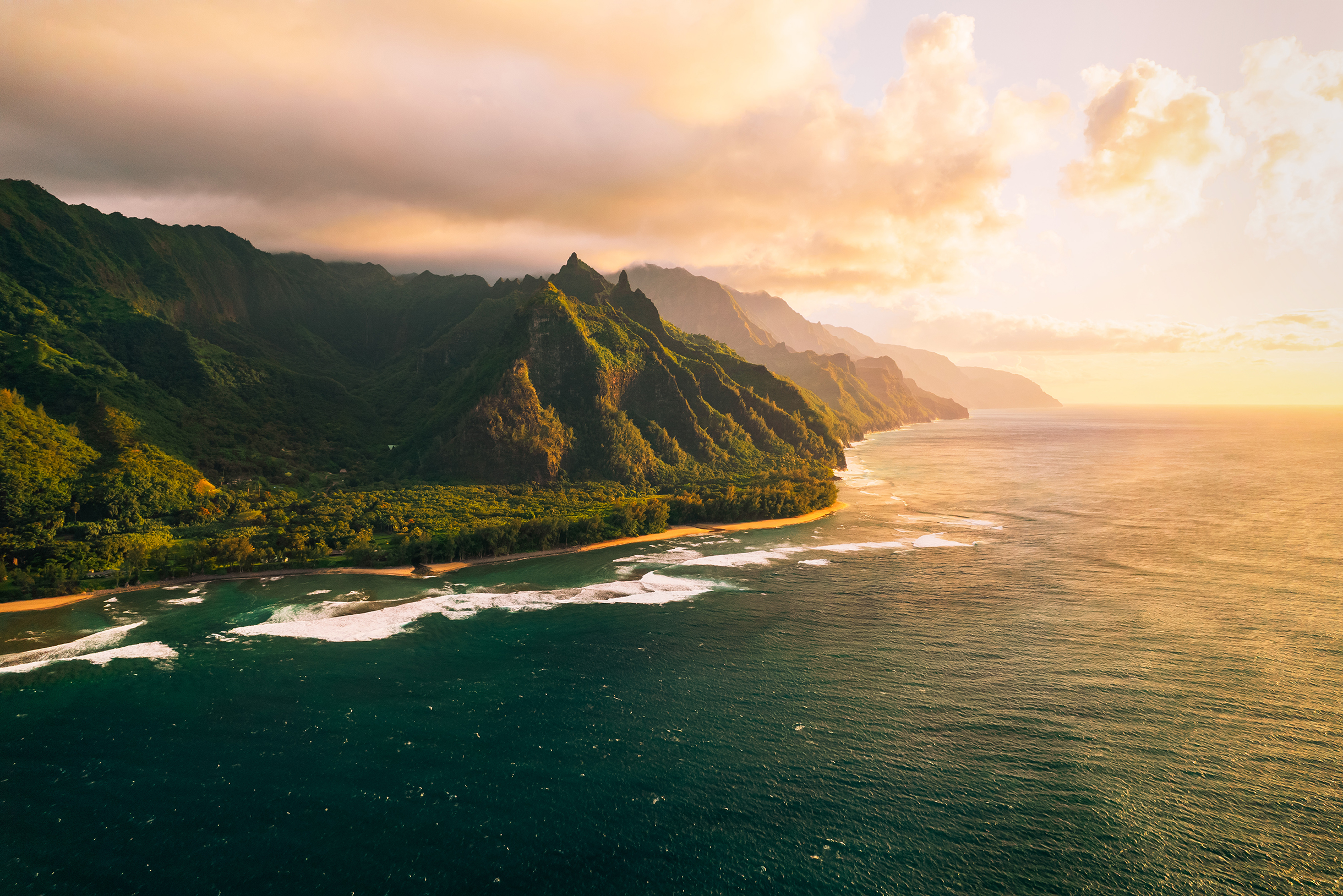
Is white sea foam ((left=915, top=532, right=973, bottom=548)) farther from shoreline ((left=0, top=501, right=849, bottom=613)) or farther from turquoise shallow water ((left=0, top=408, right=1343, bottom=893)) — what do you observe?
shoreline ((left=0, top=501, right=849, bottom=613))

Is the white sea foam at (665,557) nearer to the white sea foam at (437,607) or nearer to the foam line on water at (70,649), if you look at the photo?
the white sea foam at (437,607)

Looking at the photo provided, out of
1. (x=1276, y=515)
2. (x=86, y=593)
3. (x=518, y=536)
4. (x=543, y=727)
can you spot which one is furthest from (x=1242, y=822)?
(x=86, y=593)

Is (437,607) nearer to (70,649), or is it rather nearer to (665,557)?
(70,649)

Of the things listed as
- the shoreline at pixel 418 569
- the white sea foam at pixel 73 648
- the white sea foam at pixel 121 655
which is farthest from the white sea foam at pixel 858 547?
the white sea foam at pixel 73 648

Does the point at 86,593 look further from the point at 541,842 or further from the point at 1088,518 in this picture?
the point at 1088,518

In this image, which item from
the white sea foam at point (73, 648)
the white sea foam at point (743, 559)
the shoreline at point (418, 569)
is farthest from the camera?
the white sea foam at point (743, 559)

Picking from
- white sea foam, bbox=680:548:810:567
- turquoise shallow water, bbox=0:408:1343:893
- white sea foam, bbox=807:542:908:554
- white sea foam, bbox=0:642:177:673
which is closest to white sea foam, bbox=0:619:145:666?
turquoise shallow water, bbox=0:408:1343:893

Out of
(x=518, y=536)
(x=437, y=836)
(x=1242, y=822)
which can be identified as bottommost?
(x=1242, y=822)

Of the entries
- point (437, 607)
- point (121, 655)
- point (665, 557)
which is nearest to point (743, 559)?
point (665, 557)
